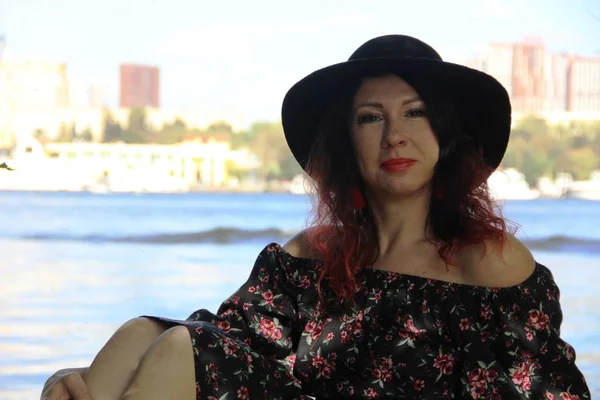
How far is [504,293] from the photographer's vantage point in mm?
1841

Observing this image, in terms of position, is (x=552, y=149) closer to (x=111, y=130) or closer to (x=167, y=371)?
(x=111, y=130)

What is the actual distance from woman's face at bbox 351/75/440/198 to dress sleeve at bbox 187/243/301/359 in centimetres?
25

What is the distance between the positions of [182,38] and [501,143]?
12.6m

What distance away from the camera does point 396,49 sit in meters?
1.96

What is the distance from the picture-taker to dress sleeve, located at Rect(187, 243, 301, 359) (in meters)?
1.98

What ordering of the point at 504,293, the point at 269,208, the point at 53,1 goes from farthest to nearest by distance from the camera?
the point at 53,1, the point at 269,208, the point at 504,293

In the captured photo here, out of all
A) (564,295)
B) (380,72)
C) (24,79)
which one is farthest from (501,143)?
(24,79)

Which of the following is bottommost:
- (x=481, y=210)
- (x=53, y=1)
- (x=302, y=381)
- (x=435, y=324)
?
(x=302, y=381)

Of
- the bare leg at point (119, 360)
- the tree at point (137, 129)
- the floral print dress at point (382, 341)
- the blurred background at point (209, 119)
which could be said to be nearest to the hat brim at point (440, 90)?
the floral print dress at point (382, 341)

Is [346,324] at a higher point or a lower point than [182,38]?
lower

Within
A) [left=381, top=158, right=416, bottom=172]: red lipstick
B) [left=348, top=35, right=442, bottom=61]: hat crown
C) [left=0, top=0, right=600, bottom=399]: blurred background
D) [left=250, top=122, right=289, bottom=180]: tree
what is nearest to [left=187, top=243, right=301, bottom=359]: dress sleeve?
[left=381, top=158, right=416, bottom=172]: red lipstick

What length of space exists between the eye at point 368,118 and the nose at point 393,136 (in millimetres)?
34

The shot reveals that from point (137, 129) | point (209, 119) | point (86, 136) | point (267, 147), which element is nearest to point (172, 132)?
point (209, 119)

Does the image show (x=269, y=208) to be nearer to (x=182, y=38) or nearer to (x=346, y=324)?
(x=182, y=38)
